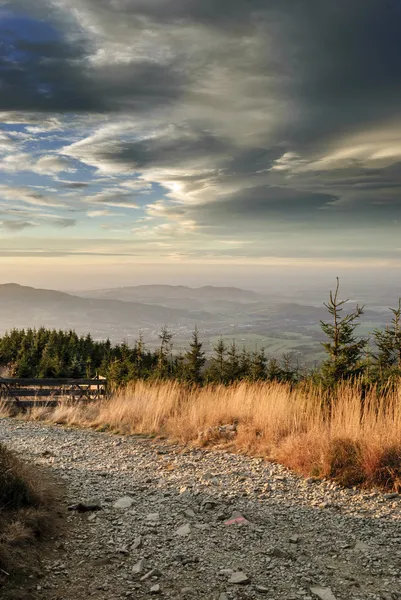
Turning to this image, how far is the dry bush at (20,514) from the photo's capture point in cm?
421

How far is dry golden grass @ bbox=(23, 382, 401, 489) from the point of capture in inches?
259

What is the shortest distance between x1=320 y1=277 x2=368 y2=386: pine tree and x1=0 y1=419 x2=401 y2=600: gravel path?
4600 millimetres

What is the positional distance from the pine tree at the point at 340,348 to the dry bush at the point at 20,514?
7557 mm

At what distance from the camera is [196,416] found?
1015 centimetres

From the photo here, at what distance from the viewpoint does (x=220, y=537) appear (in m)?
4.88

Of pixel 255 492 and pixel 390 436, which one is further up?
pixel 390 436

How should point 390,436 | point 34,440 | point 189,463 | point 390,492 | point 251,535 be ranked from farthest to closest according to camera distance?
point 34,440
point 189,463
point 390,436
point 390,492
point 251,535

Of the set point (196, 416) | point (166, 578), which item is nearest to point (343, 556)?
point (166, 578)

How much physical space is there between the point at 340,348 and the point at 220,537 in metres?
8.18

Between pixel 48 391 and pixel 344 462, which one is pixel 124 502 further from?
pixel 48 391

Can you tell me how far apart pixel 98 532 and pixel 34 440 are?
5656mm

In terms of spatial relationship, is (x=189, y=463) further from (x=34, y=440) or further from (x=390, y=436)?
(x=34, y=440)

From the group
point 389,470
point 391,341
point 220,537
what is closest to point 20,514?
point 220,537

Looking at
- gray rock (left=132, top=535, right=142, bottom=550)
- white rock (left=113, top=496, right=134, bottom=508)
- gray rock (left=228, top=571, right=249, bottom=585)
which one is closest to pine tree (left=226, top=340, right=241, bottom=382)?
white rock (left=113, top=496, right=134, bottom=508)
